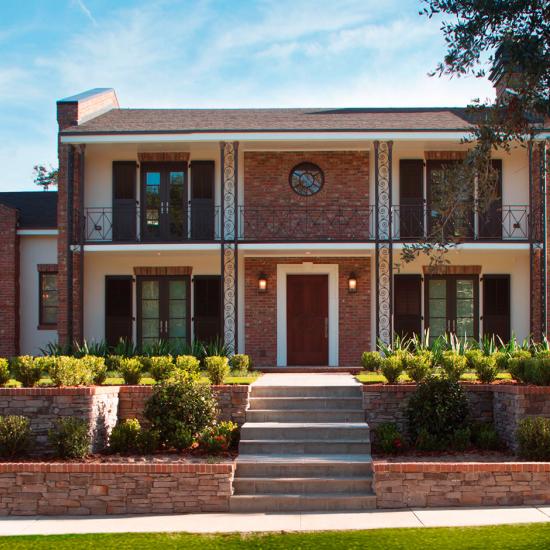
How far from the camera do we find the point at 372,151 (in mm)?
17469

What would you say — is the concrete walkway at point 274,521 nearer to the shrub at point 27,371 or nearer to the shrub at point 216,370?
the shrub at point 27,371

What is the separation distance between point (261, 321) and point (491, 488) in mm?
9005

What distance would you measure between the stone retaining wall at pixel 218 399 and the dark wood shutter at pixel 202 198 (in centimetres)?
663

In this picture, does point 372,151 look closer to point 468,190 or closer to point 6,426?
point 468,190

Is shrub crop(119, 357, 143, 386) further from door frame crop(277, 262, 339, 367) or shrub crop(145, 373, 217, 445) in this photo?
door frame crop(277, 262, 339, 367)

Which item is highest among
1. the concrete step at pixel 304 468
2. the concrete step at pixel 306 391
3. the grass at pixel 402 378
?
the grass at pixel 402 378

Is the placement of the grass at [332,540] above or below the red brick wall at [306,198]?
below

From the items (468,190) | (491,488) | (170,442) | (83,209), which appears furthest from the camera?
(83,209)

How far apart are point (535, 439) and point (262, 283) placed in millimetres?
8701

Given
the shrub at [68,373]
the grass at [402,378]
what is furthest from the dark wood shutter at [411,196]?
the shrub at [68,373]

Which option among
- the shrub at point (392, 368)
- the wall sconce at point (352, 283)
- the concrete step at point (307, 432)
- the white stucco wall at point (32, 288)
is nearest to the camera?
the concrete step at point (307, 432)

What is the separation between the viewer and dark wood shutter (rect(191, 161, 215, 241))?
17.7 m

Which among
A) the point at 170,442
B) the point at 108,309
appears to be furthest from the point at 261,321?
the point at 170,442

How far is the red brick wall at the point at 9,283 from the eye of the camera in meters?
19.0
